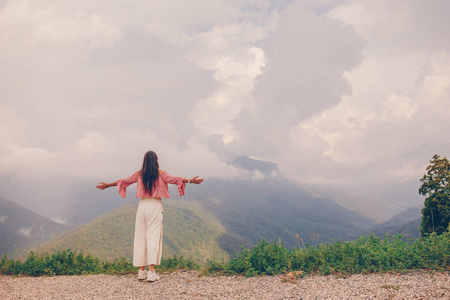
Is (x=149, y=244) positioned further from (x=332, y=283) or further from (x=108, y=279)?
(x=332, y=283)

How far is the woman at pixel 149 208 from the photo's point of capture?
10281 millimetres

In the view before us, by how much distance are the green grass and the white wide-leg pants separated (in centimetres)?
135

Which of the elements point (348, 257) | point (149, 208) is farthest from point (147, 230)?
point (348, 257)

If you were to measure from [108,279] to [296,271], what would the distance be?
586 centimetres

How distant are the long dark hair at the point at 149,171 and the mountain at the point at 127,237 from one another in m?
80.6

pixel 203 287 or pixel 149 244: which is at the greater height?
pixel 149 244

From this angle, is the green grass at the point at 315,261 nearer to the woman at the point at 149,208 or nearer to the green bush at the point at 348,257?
the green bush at the point at 348,257

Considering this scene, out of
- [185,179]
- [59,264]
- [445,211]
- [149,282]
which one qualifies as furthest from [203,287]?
[445,211]

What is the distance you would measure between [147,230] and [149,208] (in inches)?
28.2

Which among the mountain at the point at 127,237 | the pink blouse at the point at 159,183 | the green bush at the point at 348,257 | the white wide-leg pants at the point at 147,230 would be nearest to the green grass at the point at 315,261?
the green bush at the point at 348,257

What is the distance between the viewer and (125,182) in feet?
35.5

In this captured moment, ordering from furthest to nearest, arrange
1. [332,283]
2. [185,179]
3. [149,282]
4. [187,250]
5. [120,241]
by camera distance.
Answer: [187,250] → [120,241] → [185,179] → [149,282] → [332,283]

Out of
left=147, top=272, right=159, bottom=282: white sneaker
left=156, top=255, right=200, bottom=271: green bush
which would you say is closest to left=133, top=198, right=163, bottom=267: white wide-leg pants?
left=147, top=272, right=159, bottom=282: white sneaker

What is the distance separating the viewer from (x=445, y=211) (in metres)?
39.4
